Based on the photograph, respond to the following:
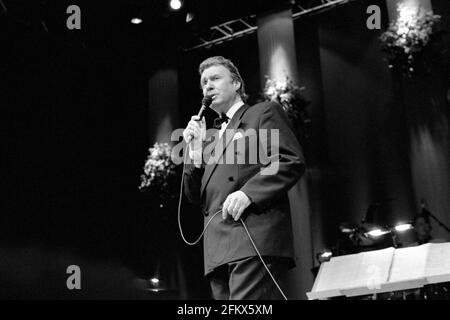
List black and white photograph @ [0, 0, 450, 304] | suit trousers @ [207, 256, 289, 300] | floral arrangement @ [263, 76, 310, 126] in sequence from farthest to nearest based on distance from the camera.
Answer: floral arrangement @ [263, 76, 310, 126] < black and white photograph @ [0, 0, 450, 304] < suit trousers @ [207, 256, 289, 300]

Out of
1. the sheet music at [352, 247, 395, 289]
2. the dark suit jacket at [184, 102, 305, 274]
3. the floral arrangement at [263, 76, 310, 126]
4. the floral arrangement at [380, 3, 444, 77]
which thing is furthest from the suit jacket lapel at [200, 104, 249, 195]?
the floral arrangement at [263, 76, 310, 126]

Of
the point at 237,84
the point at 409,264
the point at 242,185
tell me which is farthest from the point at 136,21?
the point at 242,185

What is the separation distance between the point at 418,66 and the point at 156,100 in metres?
3.02

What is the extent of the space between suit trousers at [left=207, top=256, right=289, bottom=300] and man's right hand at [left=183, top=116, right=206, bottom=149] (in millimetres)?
466

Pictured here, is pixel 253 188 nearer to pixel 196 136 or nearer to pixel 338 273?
pixel 196 136

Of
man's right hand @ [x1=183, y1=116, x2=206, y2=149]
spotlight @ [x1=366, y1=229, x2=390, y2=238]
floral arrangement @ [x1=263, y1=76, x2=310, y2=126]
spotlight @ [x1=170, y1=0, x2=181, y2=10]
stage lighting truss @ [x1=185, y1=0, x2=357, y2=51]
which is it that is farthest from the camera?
stage lighting truss @ [x1=185, y1=0, x2=357, y2=51]

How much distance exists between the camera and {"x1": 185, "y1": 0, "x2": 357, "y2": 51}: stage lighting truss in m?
7.00

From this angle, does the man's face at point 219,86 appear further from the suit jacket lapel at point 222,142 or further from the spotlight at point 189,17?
the spotlight at point 189,17

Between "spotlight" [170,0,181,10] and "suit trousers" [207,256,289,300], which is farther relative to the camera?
"spotlight" [170,0,181,10]

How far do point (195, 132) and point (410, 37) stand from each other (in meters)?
3.39

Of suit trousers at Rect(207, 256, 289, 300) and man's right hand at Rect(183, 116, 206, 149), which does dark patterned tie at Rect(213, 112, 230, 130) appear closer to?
man's right hand at Rect(183, 116, 206, 149)

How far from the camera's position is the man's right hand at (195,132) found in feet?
6.94

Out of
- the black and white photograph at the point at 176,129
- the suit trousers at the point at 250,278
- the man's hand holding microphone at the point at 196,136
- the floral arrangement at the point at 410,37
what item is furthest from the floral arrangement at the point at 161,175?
the suit trousers at the point at 250,278

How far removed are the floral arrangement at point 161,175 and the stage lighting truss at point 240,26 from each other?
1905mm
